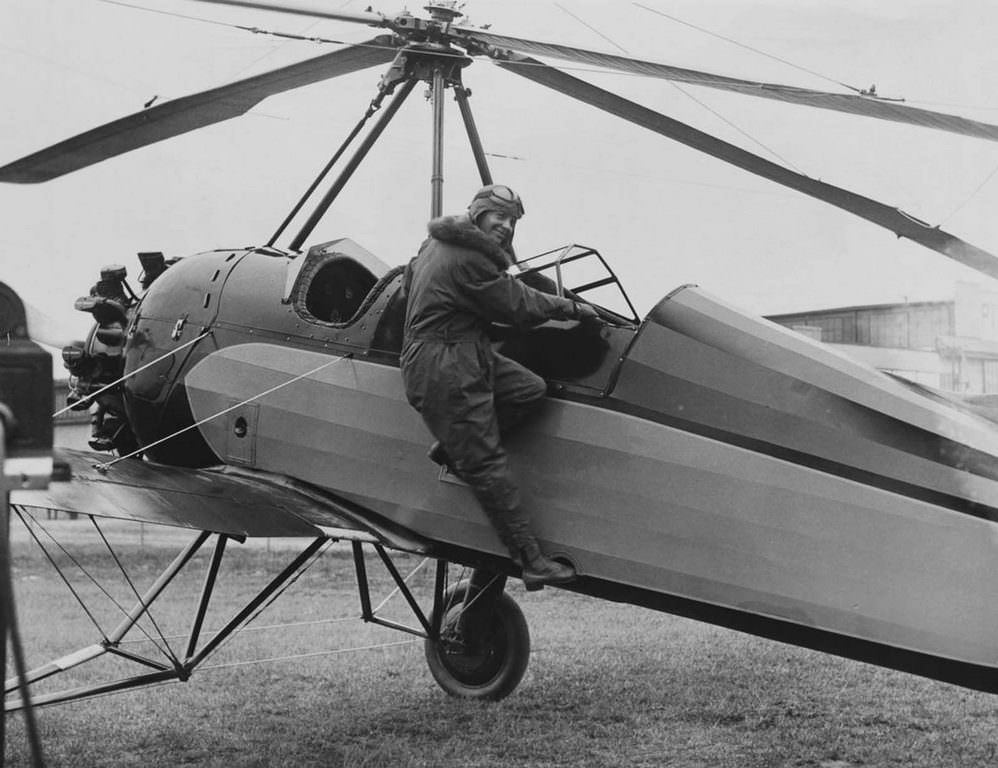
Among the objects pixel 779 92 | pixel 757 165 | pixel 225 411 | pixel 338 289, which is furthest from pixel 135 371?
pixel 779 92

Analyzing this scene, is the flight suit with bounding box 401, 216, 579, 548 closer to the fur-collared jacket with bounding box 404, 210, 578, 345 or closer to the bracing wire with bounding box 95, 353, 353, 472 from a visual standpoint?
the fur-collared jacket with bounding box 404, 210, 578, 345

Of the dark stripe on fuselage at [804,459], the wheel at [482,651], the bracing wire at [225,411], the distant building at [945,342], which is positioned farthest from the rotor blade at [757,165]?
the wheel at [482,651]

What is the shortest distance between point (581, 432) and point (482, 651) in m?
2.80

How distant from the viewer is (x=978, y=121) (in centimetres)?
411

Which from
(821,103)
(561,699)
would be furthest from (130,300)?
(821,103)

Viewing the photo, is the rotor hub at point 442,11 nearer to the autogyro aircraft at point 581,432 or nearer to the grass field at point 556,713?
the autogyro aircraft at point 581,432

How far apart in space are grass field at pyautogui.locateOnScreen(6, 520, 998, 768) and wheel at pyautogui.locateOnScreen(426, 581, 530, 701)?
0.46 feet

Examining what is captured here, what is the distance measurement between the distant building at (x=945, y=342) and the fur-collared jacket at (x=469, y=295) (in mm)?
1423

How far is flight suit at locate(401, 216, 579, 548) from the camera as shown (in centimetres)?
452

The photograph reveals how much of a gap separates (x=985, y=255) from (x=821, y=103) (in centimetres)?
98

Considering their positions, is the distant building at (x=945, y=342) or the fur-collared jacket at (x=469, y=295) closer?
the distant building at (x=945, y=342)

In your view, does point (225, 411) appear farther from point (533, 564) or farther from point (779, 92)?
point (779, 92)

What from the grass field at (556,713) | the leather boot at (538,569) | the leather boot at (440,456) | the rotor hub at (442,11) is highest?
the rotor hub at (442,11)

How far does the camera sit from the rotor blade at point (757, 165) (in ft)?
14.6
